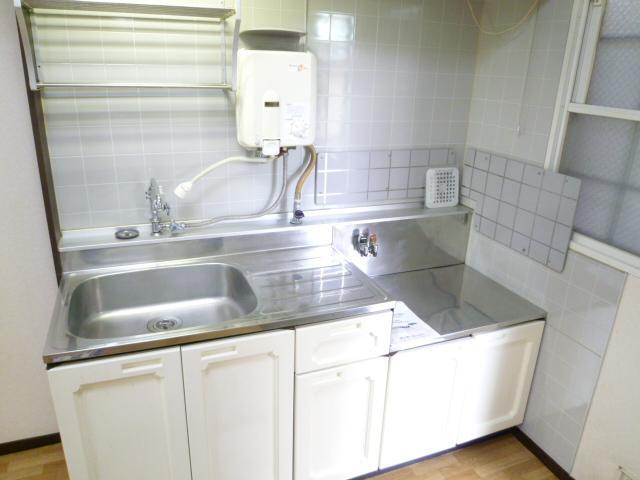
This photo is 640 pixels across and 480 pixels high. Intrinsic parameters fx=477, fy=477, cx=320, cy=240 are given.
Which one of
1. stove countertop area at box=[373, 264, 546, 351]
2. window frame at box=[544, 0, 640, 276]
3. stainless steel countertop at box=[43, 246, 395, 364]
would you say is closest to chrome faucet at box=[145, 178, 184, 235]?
stainless steel countertop at box=[43, 246, 395, 364]

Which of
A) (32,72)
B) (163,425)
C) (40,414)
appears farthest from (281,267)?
(40,414)

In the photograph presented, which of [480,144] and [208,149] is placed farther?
[480,144]

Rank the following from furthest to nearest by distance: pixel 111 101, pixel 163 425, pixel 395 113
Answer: pixel 395 113 → pixel 111 101 → pixel 163 425

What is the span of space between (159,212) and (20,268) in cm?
55

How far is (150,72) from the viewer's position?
1709 mm

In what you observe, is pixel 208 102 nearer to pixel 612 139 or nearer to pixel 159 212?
pixel 159 212

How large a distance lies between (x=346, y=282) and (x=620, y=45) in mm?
1218

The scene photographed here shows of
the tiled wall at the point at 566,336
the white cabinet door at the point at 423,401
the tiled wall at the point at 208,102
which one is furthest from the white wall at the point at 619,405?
the tiled wall at the point at 208,102

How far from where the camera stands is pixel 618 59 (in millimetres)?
1599

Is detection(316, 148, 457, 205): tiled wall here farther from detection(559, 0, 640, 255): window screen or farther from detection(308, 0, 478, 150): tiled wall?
detection(559, 0, 640, 255): window screen

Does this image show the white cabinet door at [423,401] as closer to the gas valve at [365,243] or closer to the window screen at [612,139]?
the gas valve at [365,243]

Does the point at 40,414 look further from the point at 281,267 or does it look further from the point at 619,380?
the point at 619,380

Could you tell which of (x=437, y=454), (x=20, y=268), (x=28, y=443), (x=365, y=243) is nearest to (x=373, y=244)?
(x=365, y=243)

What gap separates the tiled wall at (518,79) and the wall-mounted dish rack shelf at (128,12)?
1.13m
